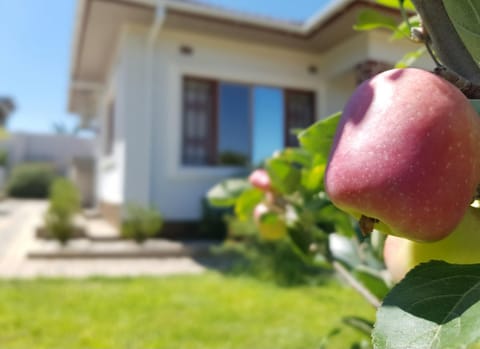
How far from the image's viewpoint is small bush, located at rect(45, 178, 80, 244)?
23.6 ft

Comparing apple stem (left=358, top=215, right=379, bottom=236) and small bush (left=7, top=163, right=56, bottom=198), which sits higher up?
apple stem (left=358, top=215, right=379, bottom=236)

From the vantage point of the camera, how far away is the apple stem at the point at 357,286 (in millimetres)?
965

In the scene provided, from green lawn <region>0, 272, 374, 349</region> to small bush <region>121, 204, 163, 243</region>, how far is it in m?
1.75

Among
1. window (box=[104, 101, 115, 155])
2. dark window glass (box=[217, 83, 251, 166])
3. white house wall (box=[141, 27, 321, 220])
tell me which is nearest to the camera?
white house wall (box=[141, 27, 321, 220])

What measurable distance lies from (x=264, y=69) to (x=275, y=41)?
50 cm

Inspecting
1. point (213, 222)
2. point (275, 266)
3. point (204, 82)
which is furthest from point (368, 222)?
point (204, 82)

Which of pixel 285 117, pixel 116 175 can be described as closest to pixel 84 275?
pixel 116 175

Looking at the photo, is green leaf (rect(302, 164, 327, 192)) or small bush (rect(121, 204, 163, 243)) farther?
small bush (rect(121, 204, 163, 243))

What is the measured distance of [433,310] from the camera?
37 centimetres

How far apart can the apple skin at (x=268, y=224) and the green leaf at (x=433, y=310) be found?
641mm

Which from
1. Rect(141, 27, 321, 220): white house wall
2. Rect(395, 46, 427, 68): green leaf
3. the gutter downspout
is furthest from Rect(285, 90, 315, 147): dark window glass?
Rect(395, 46, 427, 68): green leaf

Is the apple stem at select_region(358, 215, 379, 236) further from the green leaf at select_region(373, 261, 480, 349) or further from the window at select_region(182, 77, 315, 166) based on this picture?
the window at select_region(182, 77, 315, 166)

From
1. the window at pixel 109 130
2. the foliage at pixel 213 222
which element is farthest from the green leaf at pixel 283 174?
the window at pixel 109 130

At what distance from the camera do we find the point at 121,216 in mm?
7754
